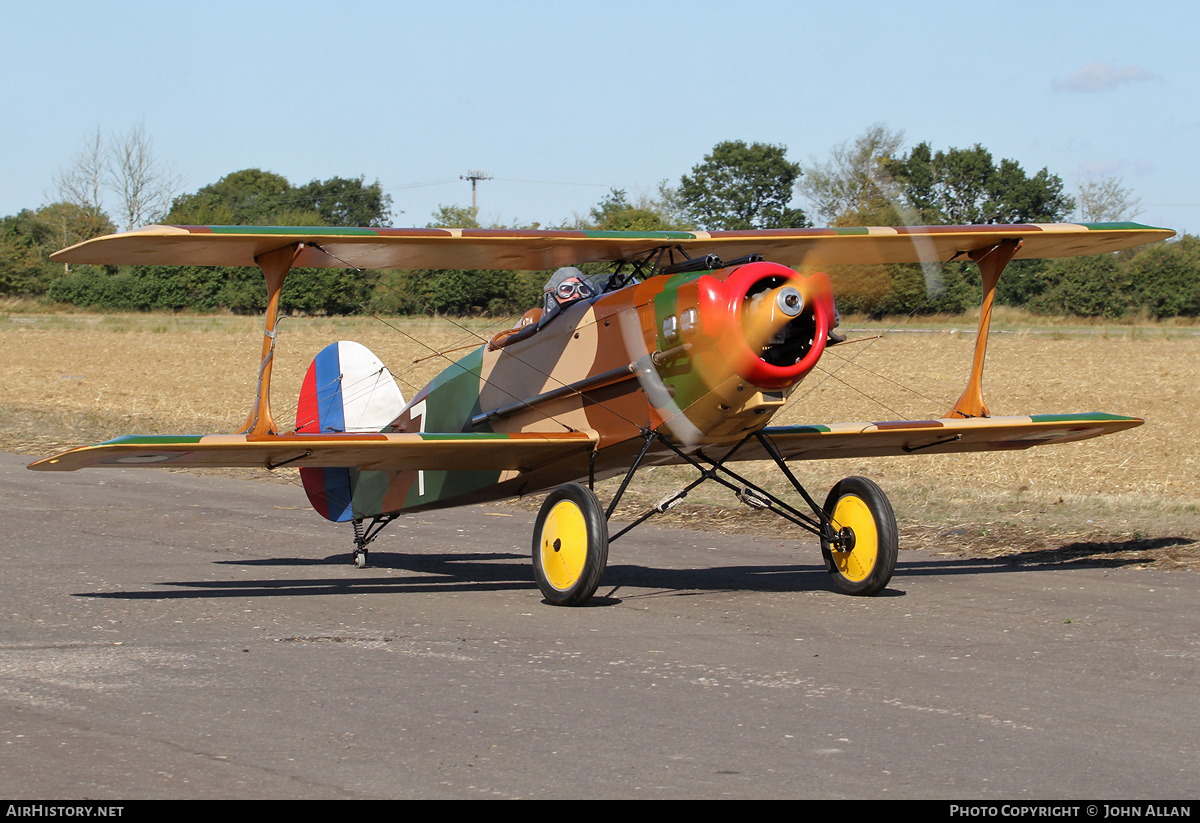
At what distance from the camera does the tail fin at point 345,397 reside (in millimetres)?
12227

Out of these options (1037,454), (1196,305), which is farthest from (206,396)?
(1196,305)

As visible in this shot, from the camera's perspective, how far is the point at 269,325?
8.70 meters

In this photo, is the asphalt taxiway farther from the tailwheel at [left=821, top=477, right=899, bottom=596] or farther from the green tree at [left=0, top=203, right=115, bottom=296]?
the green tree at [left=0, top=203, right=115, bottom=296]

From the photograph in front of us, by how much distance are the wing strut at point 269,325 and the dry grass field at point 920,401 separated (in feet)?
7.97

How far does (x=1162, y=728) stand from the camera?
5.19 metres

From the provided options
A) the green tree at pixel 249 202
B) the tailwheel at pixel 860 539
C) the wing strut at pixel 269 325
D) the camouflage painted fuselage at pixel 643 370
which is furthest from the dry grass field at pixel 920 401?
the green tree at pixel 249 202

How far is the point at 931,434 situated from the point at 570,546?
3435mm

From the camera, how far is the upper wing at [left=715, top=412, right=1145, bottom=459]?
970 cm

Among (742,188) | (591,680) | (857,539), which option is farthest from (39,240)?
(591,680)

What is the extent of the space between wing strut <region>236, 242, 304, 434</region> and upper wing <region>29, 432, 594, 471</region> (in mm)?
159

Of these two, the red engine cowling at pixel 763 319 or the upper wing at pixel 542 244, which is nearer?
the red engine cowling at pixel 763 319

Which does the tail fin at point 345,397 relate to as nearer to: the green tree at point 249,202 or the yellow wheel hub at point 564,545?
the yellow wheel hub at point 564,545
